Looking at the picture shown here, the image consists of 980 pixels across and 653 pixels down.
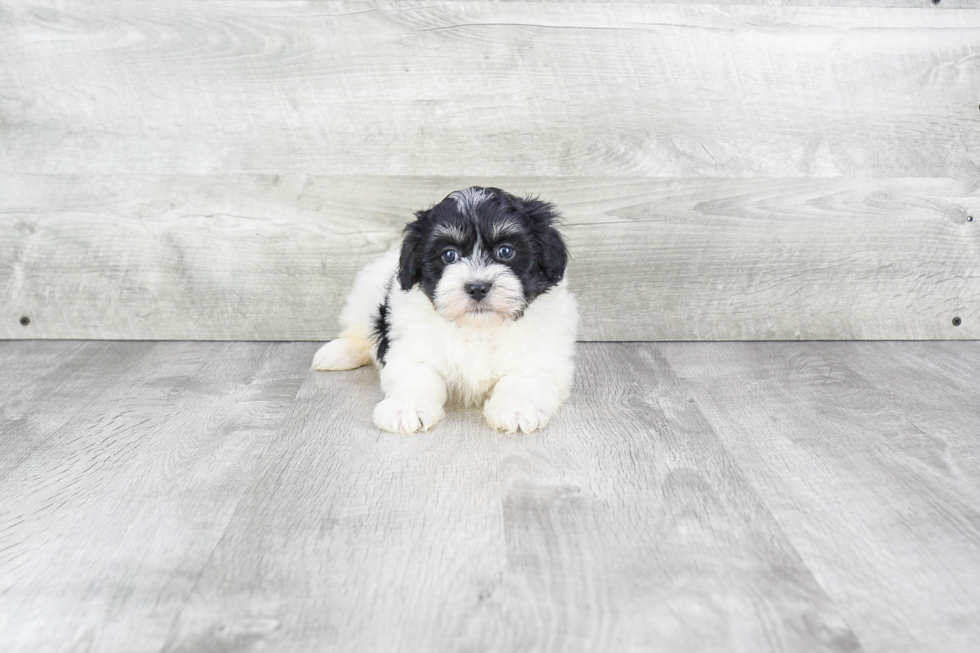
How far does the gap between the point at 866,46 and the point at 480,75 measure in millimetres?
1227

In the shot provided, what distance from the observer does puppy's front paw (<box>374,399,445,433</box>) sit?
75.2 inches

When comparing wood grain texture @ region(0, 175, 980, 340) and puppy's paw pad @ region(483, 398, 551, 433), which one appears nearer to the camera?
puppy's paw pad @ region(483, 398, 551, 433)

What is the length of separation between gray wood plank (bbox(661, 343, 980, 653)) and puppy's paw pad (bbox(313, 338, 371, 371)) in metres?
0.96

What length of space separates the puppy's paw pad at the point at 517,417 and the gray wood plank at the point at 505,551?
3 cm

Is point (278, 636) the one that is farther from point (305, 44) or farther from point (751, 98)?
point (751, 98)

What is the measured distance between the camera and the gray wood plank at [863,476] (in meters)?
1.25

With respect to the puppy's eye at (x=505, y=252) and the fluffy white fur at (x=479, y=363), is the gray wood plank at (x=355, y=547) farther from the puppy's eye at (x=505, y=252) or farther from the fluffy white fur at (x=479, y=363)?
the puppy's eye at (x=505, y=252)

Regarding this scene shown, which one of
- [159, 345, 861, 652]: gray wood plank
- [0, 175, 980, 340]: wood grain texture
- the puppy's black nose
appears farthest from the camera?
[0, 175, 980, 340]: wood grain texture

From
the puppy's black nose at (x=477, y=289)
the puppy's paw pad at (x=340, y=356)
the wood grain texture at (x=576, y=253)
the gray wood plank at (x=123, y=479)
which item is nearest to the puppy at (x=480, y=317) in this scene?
the puppy's black nose at (x=477, y=289)

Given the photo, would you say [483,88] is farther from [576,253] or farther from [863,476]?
[863,476]

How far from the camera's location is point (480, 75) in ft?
8.34

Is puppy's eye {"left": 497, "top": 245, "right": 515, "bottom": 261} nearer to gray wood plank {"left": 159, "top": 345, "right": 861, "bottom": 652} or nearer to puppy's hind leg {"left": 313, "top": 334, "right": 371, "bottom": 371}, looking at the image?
gray wood plank {"left": 159, "top": 345, "right": 861, "bottom": 652}

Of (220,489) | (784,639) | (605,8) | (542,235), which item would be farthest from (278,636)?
(605,8)

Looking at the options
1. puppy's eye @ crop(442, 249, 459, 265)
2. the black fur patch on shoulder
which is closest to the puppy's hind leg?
the black fur patch on shoulder
